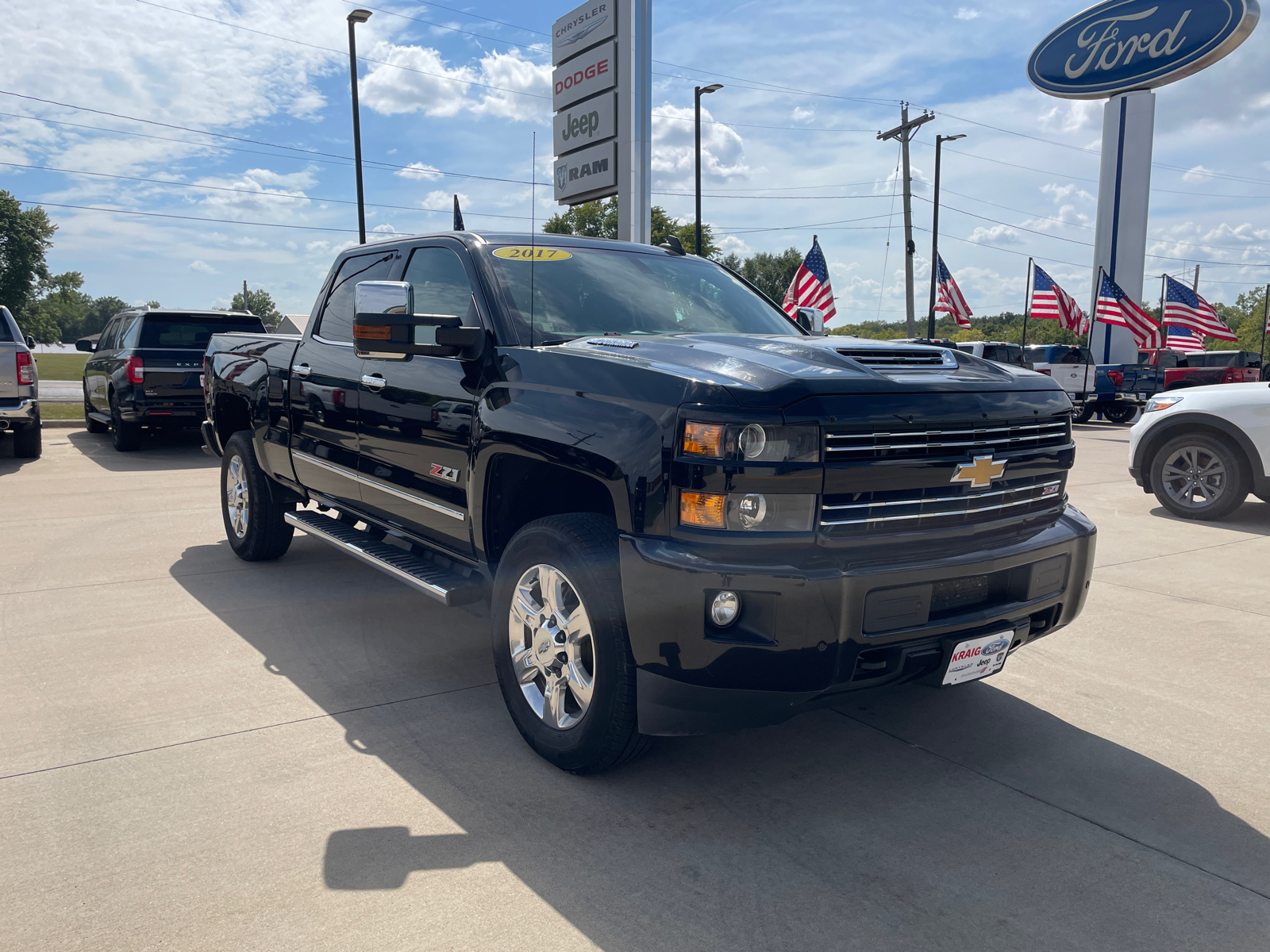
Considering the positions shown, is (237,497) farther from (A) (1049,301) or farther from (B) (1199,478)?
(A) (1049,301)

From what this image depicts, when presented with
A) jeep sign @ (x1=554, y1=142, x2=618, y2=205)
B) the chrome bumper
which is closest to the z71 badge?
the chrome bumper

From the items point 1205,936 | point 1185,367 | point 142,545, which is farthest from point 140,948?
point 1185,367

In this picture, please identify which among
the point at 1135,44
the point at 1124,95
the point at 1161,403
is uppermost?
the point at 1135,44

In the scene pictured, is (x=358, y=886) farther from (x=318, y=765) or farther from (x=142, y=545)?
(x=142, y=545)

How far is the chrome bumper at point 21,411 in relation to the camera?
411 inches

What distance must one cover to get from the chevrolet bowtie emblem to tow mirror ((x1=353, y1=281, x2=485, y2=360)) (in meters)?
1.82

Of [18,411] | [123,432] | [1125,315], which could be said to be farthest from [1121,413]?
[18,411]

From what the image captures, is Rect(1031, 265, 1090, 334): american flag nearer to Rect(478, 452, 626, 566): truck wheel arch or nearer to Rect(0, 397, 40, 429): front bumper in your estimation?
Rect(0, 397, 40, 429): front bumper

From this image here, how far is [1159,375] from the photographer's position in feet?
73.8

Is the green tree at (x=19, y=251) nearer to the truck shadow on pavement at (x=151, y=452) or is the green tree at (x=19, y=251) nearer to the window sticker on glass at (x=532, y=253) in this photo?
the truck shadow on pavement at (x=151, y=452)

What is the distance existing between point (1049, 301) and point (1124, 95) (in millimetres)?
6501

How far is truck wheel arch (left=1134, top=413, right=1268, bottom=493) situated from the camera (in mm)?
7988

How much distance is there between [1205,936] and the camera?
242cm

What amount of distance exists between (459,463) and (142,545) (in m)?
4.27
